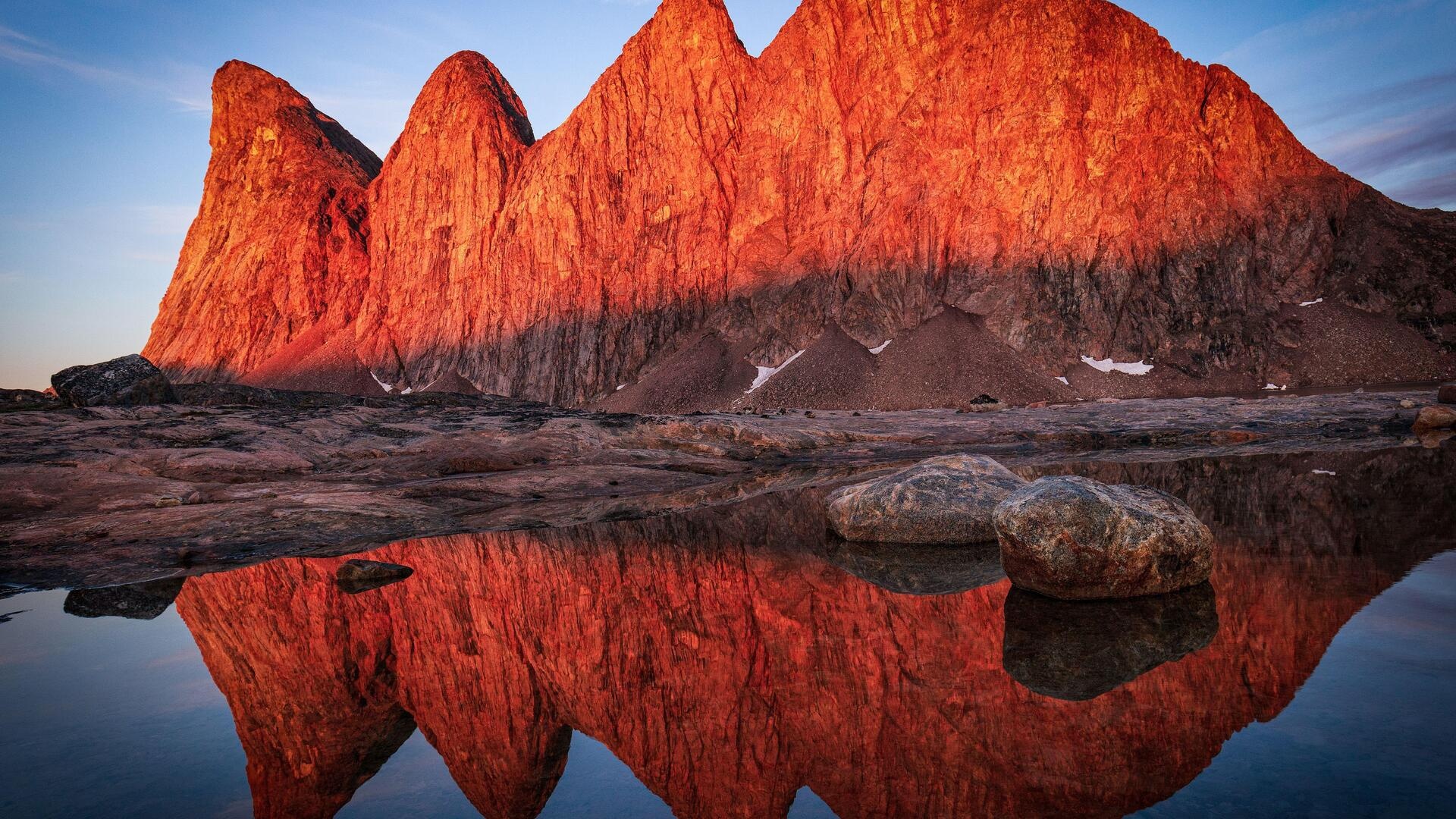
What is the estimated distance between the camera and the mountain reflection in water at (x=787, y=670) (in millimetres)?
4641

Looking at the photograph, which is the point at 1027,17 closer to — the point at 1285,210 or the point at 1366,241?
the point at 1285,210

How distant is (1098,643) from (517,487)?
16658 millimetres

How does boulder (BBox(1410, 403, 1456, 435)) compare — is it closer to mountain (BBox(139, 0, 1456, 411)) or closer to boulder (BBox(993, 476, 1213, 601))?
boulder (BBox(993, 476, 1213, 601))

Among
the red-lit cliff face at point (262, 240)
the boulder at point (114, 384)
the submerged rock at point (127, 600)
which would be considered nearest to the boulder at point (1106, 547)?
the submerged rock at point (127, 600)

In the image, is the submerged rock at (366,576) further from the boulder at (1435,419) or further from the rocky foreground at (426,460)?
the boulder at (1435,419)

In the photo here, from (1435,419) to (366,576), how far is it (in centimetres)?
3696

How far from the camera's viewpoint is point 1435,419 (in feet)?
94.6

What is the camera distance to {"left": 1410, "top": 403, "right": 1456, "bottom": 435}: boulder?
28781 millimetres

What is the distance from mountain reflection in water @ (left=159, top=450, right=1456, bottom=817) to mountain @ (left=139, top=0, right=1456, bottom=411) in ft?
193

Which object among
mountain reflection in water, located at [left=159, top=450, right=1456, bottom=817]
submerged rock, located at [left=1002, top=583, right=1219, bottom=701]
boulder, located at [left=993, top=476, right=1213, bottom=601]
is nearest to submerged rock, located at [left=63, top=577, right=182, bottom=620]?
mountain reflection in water, located at [left=159, top=450, right=1456, bottom=817]

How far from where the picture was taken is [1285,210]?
7669 centimetres

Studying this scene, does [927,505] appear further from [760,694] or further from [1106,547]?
[760,694]

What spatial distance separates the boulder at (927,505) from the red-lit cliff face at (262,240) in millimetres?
117858

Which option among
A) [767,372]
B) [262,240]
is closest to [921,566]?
[767,372]
